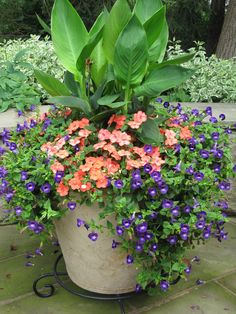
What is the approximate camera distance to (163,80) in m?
1.77

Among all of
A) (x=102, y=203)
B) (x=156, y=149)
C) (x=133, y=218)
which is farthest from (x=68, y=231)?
(x=156, y=149)

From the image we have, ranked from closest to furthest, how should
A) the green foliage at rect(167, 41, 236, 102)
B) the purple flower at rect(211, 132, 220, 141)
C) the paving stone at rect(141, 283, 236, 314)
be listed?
the purple flower at rect(211, 132, 220, 141) < the paving stone at rect(141, 283, 236, 314) < the green foliage at rect(167, 41, 236, 102)

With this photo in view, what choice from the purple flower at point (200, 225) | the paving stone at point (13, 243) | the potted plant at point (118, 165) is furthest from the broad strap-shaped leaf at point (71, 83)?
the paving stone at point (13, 243)

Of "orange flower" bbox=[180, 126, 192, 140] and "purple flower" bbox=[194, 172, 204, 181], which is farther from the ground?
"orange flower" bbox=[180, 126, 192, 140]

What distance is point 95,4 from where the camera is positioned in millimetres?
7457

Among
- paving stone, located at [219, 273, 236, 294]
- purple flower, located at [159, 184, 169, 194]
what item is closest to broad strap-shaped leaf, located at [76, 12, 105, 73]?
purple flower, located at [159, 184, 169, 194]

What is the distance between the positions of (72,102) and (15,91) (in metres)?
1.54

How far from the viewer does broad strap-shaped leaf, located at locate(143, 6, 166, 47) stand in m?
1.71

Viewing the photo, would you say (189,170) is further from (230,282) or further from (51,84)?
(230,282)

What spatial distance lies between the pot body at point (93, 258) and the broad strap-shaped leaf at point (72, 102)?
43 cm

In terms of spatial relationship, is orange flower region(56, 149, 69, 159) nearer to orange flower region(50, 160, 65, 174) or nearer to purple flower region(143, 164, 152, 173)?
orange flower region(50, 160, 65, 174)

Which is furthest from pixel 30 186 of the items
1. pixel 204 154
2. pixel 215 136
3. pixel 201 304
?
pixel 201 304

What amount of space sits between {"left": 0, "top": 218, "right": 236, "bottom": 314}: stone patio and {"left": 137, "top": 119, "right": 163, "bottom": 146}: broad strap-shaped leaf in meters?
0.78

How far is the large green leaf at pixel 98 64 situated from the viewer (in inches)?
75.9
